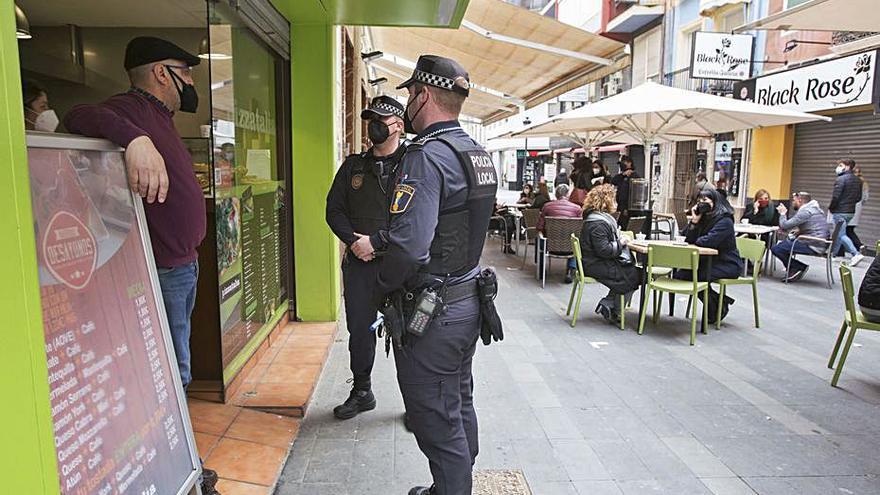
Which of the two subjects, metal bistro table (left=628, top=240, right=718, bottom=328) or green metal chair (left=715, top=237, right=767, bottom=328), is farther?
green metal chair (left=715, top=237, right=767, bottom=328)

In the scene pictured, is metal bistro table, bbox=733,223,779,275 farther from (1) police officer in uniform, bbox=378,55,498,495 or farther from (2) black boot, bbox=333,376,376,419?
(1) police officer in uniform, bbox=378,55,498,495

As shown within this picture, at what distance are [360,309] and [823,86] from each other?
11953 mm

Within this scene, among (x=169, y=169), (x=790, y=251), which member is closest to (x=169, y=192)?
(x=169, y=169)

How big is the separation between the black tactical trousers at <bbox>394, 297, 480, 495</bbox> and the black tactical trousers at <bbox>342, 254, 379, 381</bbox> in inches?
42.3

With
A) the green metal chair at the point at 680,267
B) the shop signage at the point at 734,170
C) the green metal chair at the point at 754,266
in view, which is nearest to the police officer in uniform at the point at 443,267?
the green metal chair at the point at 680,267

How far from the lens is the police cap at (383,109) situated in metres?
3.44

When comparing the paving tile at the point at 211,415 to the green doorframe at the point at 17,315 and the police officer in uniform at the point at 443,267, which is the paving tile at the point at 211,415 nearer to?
the police officer in uniform at the point at 443,267

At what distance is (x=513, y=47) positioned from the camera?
11.1 metres

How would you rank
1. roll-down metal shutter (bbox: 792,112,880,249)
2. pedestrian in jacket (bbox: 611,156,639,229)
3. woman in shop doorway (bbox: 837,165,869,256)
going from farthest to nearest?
roll-down metal shutter (bbox: 792,112,880,249) < pedestrian in jacket (bbox: 611,156,639,229) < woman in shop doorway (bbox: 837,165,869,256)

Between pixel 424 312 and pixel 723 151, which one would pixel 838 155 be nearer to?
pixel 723 151

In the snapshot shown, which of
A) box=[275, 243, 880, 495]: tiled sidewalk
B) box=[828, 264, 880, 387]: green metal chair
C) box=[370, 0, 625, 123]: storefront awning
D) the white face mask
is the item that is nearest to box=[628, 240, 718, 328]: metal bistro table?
box=[275, 243, 880, 495]: tiled sidewalk

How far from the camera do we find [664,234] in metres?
13.4

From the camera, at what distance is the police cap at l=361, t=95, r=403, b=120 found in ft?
11.3

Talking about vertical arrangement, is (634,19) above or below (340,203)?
above
